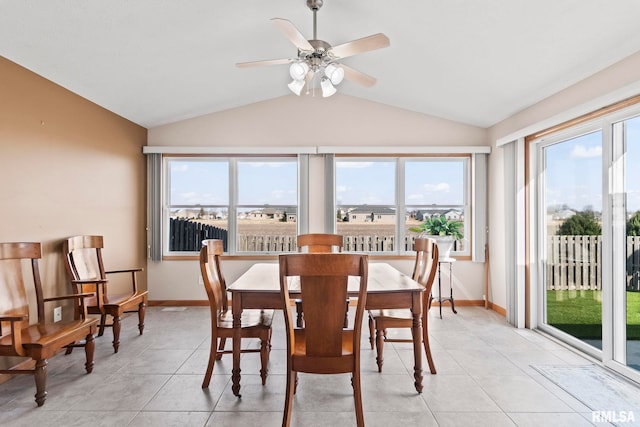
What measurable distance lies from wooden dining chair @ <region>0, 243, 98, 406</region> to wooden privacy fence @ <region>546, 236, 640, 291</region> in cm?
421

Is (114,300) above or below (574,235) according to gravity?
below

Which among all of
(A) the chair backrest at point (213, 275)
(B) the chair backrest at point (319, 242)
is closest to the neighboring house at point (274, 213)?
(B) the chair backrest at point (319, 242)

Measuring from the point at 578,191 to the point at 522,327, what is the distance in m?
1.62

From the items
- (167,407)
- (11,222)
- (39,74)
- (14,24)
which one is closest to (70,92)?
(39,74)

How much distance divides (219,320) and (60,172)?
2.17 meters

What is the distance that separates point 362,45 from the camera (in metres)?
2.45

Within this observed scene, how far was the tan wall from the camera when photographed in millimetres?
2912

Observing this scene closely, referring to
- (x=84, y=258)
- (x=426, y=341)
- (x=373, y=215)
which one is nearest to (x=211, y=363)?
(x=426, y=341)

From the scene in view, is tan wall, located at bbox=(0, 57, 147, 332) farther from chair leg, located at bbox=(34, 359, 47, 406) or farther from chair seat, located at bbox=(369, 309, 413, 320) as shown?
chair seat, located at bbox=(369, 309, 413, 320)

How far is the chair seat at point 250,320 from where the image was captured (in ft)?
8.55

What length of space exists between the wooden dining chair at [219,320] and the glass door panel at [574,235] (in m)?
2.84

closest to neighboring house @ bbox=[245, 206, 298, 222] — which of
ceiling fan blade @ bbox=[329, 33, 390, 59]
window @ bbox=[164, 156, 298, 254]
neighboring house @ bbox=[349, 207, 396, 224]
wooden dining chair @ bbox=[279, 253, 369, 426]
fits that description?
window @ bbox=[164, 156, 298, 254]

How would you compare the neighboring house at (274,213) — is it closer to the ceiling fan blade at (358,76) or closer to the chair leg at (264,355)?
the ceiling fan blade at (358,76)

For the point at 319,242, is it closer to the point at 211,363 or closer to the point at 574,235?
the point at 211,363
